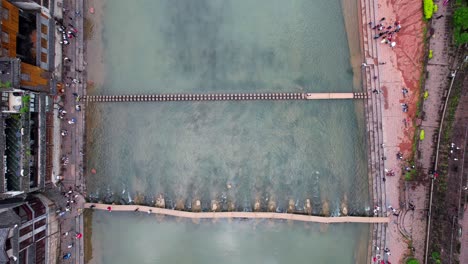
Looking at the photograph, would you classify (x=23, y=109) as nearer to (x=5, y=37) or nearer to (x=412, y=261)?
(x=5, y=37)

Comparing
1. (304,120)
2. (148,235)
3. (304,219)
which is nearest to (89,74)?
(148,235)

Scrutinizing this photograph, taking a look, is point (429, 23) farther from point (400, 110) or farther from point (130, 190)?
point (130, 190)

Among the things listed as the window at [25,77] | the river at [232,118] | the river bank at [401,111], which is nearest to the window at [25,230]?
the river at [232,118]

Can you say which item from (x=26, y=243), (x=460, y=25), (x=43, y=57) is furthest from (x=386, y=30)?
(x=26, y=243)

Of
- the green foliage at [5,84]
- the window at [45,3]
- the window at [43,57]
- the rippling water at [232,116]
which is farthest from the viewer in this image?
the rippling water at [232,116]

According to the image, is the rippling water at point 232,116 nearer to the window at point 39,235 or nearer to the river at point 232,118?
the river at point 232,118

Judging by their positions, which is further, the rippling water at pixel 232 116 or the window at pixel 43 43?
the rippling water at pixel 232 116
